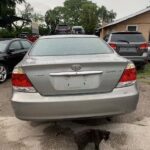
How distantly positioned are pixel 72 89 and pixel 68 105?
220 millimetres

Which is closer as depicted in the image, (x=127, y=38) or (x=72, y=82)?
(x=72, y=82)

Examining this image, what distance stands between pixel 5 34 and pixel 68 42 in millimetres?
25521

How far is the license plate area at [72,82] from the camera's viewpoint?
3.50 metres

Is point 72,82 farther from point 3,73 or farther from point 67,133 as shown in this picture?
point 3,73

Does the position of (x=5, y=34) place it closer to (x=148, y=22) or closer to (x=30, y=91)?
(x=148, y=22)

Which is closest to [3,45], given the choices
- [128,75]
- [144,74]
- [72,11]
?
[144,74]

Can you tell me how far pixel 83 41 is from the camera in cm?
492

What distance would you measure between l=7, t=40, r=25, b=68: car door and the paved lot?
3.76m

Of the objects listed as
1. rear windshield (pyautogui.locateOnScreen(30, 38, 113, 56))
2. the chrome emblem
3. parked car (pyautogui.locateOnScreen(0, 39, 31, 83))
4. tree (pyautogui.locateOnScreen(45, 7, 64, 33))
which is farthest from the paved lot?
tree (pyautogui.locateOnScreen(45, 7, 64, 33))

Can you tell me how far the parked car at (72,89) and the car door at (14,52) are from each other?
203 inches

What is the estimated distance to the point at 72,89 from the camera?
3.53m

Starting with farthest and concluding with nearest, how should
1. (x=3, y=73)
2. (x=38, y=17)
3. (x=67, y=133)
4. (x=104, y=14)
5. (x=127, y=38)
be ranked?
(x=104, y=14), (x=38, y=17), (x=127, y=38), (x=3, y=73), (x=67, y=133)

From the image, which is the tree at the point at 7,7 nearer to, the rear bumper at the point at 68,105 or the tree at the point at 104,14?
the rear bumper at the point at 68,105

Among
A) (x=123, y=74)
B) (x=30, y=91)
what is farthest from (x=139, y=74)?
(x=30, y=91)
